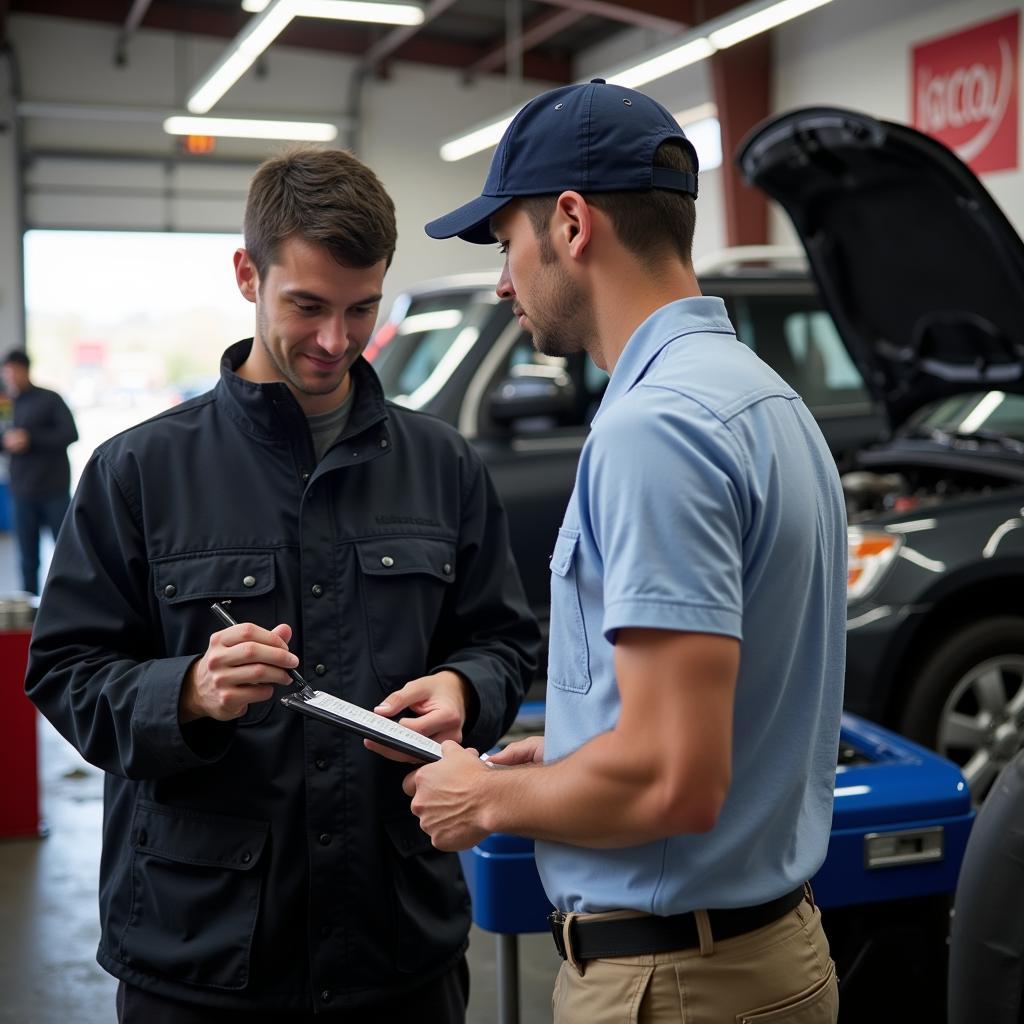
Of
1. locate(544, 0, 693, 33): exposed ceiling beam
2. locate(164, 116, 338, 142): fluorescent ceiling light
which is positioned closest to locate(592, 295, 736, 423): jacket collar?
locate(544, 0, 693, 33): exposed ceiling beam

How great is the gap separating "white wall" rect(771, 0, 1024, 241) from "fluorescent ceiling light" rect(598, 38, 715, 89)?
1419 mm

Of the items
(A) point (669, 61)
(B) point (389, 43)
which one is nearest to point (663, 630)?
(A) point (669, 61)

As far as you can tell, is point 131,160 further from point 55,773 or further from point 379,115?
point 55,773

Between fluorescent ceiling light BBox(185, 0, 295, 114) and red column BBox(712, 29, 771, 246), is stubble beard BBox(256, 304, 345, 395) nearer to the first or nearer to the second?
fluorescent ceiling light BBox(185, 0, 295, 114)

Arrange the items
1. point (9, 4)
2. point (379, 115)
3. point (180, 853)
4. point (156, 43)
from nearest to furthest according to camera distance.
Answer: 1. point (180, 853)
2. point (9, 4)
3. point (156, 43)
4. point (379, 115)

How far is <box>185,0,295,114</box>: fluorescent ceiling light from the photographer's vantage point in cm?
920

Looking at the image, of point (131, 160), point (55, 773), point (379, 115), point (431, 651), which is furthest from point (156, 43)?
point (431, 651)

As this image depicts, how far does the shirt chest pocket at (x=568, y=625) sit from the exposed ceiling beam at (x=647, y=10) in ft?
37.5

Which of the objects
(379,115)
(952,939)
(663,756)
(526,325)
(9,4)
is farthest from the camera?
(379,115)

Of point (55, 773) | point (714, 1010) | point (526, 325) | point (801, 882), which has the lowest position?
point (55, 773)

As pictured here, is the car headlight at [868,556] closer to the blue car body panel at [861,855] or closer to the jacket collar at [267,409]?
the blue car body panel at [861,855]

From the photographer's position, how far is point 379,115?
16766 mm

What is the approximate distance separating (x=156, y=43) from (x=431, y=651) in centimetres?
1539

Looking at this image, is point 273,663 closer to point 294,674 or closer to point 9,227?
point 294,674
